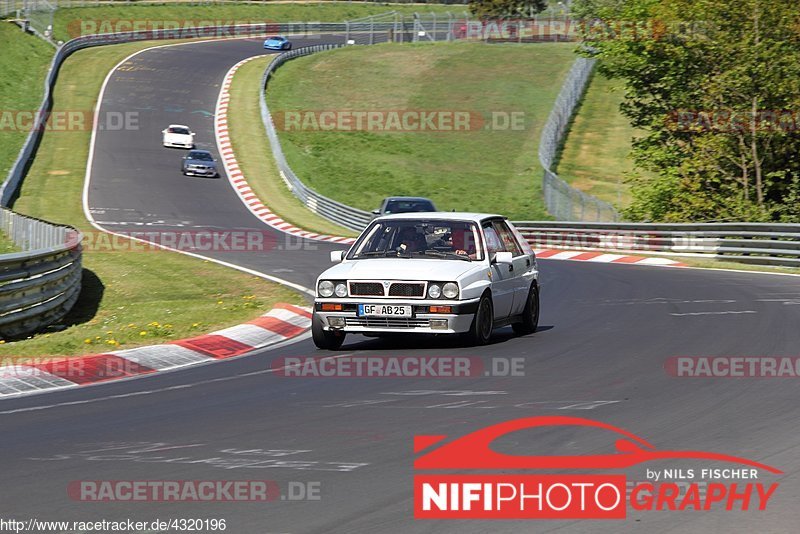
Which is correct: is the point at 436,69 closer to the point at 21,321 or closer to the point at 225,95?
the point at 225,95

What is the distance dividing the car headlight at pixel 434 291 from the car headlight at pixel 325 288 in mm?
1079

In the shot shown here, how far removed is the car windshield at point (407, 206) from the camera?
99.8ft

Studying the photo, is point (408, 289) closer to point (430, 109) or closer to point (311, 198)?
point (311, 198)

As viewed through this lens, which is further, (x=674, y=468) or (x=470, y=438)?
(x=470, y=438)

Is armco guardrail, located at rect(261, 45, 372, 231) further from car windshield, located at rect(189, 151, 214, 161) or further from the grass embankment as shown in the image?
the grass embankment

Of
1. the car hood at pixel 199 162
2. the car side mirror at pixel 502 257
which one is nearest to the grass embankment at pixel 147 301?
the car side mirror at pixel 502 257

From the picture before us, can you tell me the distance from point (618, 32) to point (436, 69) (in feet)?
126

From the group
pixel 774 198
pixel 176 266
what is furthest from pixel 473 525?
pixel 774 198

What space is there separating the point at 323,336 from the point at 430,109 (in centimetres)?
5678

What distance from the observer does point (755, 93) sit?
33.0m

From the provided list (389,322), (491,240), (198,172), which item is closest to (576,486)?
(389,322)

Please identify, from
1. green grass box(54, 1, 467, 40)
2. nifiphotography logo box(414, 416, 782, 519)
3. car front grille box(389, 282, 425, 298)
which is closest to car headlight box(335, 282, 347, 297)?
car front grille box(389, 282, 425, 298)

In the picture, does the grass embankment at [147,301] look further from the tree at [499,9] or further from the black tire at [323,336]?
the tree at [499,9]

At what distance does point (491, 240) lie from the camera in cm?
1455
